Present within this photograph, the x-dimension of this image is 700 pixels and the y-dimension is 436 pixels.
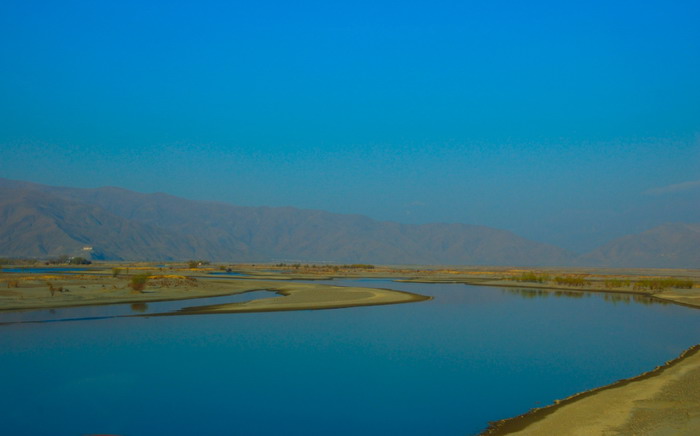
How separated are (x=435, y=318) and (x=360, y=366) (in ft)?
46.2

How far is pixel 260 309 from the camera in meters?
33.5

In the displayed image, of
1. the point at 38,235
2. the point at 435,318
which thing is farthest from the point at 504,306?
the point at 38,235

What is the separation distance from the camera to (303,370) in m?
17.3

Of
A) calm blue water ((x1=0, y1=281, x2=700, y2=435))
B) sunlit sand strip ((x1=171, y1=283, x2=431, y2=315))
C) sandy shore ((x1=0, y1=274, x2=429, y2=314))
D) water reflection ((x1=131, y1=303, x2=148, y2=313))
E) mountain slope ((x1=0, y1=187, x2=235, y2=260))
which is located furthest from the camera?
mountain slope ((x1=0, y1=187, x2=235, y2=260))

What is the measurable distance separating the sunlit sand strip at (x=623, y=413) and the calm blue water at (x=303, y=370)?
78cm

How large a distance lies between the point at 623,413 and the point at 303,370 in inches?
344

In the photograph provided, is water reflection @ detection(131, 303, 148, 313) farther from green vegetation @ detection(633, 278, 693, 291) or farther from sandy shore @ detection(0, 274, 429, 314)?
green vegetation @ detection(633, 278, 693, 291)

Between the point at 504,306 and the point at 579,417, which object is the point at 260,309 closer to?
the point at 504,306

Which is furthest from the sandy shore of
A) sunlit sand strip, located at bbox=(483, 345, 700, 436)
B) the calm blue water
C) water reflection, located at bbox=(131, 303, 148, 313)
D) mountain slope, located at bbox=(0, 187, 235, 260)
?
mountain slope, located at bbox=(0, 187, 235, 260)

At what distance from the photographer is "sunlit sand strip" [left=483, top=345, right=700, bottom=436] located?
11194 millimetres

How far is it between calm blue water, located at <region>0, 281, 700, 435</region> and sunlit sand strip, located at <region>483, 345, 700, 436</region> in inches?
30.5

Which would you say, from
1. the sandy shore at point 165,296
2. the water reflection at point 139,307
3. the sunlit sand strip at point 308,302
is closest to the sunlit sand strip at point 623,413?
the sunlit sand strip at point 308,302

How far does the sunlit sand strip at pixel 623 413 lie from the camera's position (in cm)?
1119

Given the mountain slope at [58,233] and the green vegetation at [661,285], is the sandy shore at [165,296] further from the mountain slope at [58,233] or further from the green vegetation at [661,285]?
the mountain slope at [58,233]
